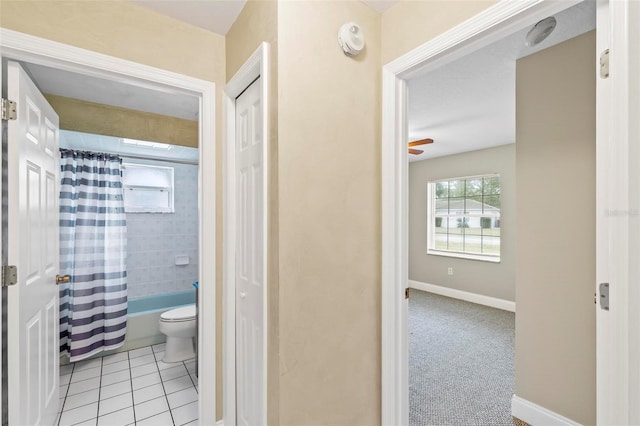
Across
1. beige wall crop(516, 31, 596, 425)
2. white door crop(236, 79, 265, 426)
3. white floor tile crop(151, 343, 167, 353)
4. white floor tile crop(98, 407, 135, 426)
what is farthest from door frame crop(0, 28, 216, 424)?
beige wall crop(516, 31, 596, 425)

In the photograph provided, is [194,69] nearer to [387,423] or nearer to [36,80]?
[36,80]

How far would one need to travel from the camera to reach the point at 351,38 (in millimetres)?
1426

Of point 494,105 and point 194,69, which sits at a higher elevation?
point 494,105

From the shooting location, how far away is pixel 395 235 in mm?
1526

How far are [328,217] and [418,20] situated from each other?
3.26 feet

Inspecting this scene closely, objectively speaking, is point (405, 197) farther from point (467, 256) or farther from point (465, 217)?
point (465, 217)

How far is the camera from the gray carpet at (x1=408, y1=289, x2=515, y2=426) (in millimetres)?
2082

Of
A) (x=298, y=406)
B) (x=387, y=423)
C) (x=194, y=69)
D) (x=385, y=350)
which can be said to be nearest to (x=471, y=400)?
(x=387, y=423)

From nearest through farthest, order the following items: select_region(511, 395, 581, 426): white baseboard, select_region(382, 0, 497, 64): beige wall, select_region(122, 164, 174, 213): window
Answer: select_region(382, 0, 497, 64): beige wall
select_region(511, 395, 581, 426): white baseboard
select_region(122, 164, 174, 213): window

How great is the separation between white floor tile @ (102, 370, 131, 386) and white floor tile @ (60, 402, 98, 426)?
0.33 meters

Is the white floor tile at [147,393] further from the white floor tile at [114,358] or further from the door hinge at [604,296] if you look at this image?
the door hinge at [604,296]

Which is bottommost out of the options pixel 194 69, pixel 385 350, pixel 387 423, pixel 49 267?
pixel 387 423

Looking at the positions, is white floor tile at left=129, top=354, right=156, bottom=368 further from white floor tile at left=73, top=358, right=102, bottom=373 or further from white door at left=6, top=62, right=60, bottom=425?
white door at left=6, top=62, right=60, bottom=425

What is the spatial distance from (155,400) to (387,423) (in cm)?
173
